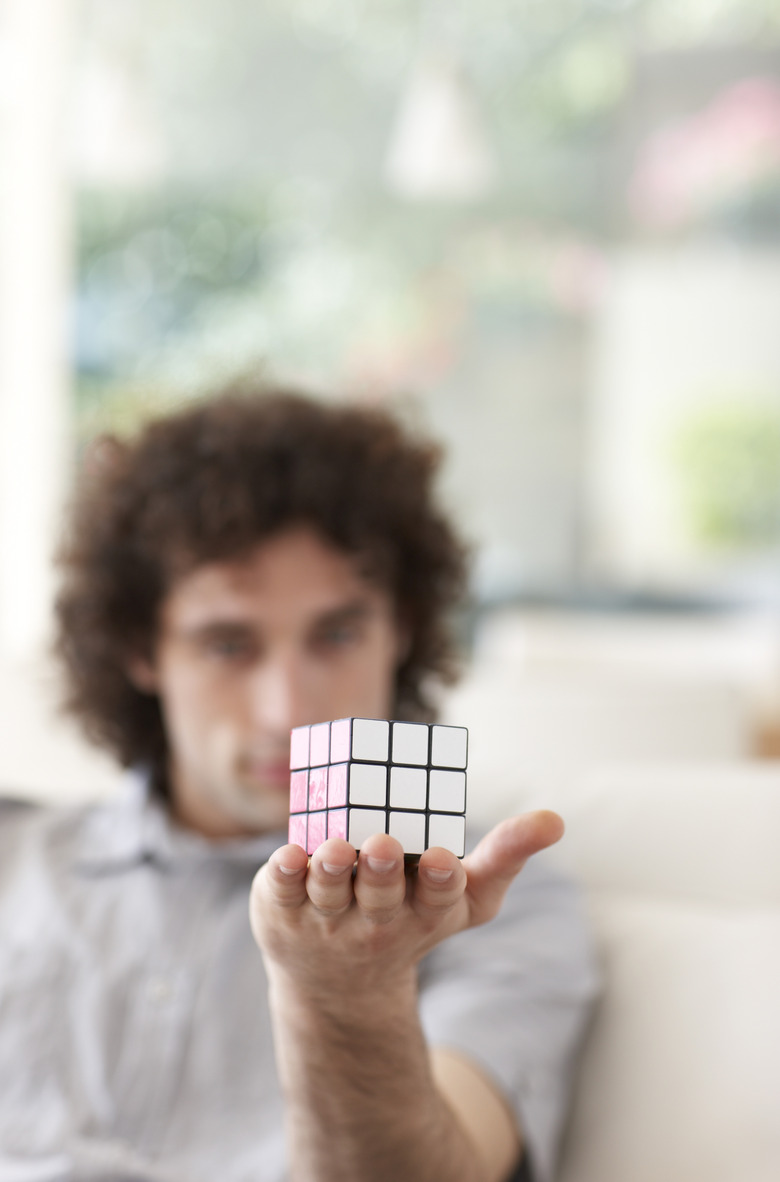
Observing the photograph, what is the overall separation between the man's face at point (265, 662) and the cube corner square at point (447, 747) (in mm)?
540

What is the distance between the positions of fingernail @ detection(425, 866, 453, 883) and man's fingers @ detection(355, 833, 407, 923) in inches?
0.5

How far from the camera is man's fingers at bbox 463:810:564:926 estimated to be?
680mm

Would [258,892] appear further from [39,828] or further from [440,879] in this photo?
[39,828]

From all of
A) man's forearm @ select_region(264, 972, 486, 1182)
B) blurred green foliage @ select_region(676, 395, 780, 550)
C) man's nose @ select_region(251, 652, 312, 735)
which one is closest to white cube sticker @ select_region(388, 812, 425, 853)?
man's forearm @ select_region(264, 972, 486, 1182)

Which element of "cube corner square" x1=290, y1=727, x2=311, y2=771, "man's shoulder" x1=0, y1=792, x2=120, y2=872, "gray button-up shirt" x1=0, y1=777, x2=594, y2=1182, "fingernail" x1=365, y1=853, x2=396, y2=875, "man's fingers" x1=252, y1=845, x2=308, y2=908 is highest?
"cube corner square" x1=290, y1=727, x2=311, y2=771

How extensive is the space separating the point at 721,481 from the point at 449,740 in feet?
17.2

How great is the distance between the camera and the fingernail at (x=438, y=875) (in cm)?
66

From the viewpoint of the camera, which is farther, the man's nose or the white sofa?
the man's nose

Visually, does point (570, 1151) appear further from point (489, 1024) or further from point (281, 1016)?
point (281, 1016)

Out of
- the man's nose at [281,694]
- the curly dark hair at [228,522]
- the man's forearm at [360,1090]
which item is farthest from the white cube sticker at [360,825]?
the curly dark hair at [228,522]

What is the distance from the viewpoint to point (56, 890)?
130cm

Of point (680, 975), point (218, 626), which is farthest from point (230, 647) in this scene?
point (680, 975)

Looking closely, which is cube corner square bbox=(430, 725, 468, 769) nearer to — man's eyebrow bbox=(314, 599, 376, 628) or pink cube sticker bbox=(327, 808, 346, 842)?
pink cube sticker bbox=(327, 808, 346, 842)

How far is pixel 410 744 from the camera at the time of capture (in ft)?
2.24
